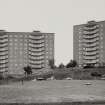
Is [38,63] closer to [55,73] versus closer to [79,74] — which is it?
[55,73]

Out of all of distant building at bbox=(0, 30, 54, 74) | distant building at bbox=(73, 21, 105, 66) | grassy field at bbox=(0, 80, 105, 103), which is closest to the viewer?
grassy field at bbox=(0, 80, 105, 103)

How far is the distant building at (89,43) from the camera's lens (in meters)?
106

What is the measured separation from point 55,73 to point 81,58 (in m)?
30.2

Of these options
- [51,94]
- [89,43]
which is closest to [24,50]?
[89,43]

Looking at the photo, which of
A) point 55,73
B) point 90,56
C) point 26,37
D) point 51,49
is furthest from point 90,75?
point 26,37

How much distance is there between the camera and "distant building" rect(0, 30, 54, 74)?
111 meters

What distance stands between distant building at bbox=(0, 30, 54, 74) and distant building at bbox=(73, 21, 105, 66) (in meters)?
13.6

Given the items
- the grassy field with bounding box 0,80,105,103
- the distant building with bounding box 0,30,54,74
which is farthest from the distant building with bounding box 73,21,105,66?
the grassy field with bounding box 0,80,105,103

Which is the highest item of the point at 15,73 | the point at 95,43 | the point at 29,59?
the point at 95,43

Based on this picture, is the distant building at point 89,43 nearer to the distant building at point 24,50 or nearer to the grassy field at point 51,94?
the distant building at point 24,50

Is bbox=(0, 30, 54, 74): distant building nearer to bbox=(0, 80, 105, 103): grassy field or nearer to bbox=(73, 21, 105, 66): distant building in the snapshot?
bbox=(73, 21, 105, 66): distant building

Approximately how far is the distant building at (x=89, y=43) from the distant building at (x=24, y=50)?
13.6 meters

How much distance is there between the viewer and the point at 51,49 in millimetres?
115000

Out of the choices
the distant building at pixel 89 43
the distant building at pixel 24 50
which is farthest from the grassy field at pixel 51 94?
the distant building at pixel 24 50
